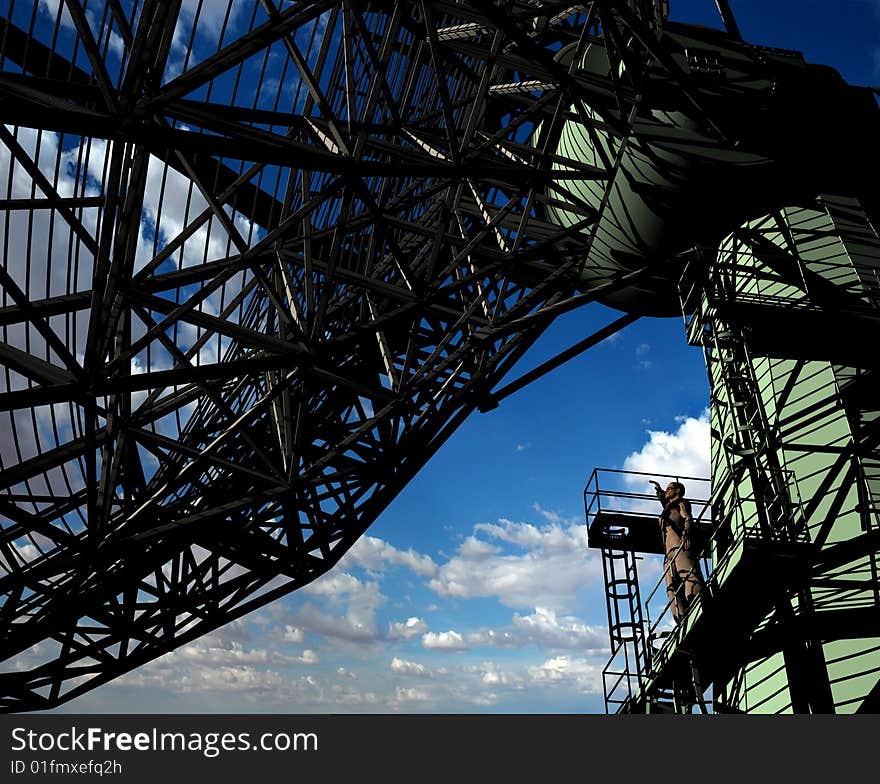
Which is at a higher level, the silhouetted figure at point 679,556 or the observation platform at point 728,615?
the silhouetted figure at point 679,556

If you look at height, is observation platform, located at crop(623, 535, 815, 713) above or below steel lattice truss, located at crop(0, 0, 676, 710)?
below

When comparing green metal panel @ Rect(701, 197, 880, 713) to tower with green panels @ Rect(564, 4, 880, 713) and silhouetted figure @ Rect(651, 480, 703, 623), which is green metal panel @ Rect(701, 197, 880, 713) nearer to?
tower with green panels @ Rect(564, 4, 880, 713)

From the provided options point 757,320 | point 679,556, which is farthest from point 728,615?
point 757,320

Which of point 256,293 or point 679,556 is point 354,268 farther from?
point 679,556

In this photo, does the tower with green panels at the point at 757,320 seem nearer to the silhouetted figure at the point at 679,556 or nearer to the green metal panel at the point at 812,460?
the green metal panel at the point at 812,460

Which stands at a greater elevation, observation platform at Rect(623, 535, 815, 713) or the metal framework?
the metal framework

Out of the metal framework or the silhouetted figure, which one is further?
the silhouetted figure

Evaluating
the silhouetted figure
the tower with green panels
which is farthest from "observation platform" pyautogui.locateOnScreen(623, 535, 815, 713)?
the silhouetted figure

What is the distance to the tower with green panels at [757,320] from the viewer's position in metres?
10.3

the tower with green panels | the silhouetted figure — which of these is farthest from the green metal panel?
the silhouetted figure

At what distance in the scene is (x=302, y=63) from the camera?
341 inches

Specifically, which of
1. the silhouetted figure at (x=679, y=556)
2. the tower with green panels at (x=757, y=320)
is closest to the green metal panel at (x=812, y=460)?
the tower with green panels at (x=757, y=320)

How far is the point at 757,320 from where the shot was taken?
504 inches

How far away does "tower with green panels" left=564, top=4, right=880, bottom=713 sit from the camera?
10305 mm
